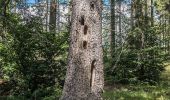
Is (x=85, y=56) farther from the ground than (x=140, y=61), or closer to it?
farther from the ground

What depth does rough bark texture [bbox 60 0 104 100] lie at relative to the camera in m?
8.63

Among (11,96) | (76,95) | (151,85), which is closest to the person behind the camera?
(76,95)

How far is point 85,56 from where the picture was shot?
862cm

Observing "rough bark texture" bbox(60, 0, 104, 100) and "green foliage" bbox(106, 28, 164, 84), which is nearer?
"rough bark texture" bbox(60, 0, 104, 100)

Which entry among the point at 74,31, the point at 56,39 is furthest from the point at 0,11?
the point at 74,31

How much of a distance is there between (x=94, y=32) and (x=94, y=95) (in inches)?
59.5

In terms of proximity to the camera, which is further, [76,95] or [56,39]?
[56,39]

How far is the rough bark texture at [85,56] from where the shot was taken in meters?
8.63

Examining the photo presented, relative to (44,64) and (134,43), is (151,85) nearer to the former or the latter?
(134,43)

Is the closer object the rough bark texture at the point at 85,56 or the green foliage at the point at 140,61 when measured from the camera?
the rough bark texture at the point at 85,56

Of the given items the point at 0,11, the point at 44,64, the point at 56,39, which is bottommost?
the point at 44,64

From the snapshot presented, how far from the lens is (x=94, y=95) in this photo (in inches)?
345

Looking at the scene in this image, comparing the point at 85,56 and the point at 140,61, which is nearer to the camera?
the point at 85,56

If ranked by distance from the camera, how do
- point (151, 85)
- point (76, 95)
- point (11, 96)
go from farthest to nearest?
point (151, 85) < point (11, 96) < point (76, 95)
